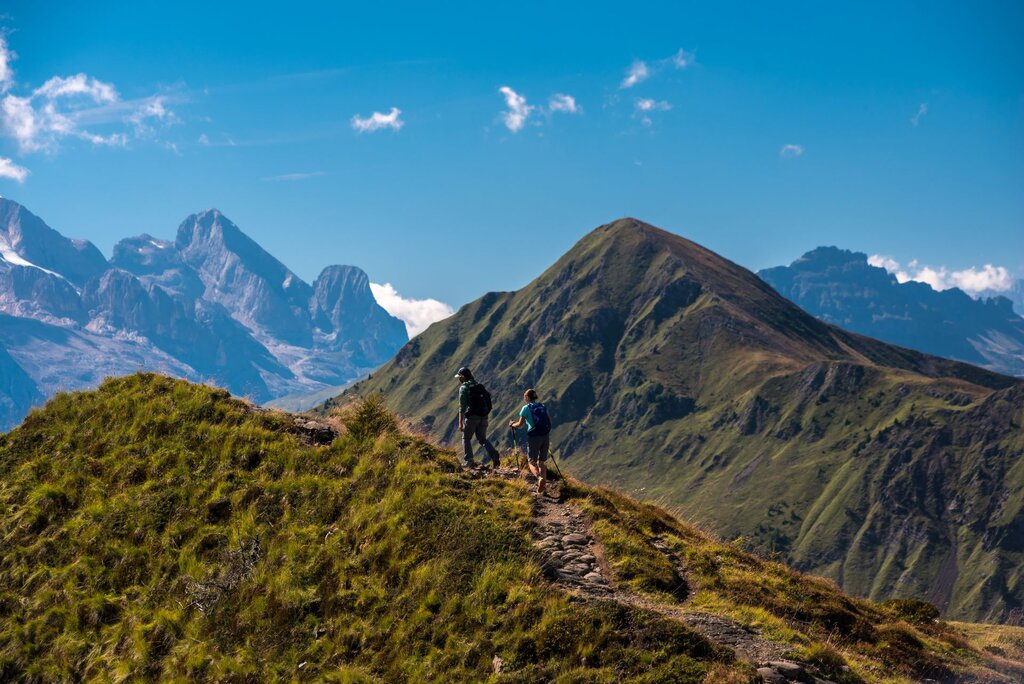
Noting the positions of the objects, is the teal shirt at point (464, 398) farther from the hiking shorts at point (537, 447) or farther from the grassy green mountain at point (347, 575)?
the hiking shorts at point (537, 447)

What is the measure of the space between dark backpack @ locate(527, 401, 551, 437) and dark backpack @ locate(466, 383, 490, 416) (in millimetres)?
1771

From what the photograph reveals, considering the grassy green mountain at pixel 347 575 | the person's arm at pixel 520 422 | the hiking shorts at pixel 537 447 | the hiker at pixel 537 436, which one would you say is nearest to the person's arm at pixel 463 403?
the grassy green mountain at pixel 347 575

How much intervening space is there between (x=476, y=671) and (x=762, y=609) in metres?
8.18

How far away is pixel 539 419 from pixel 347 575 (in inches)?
341

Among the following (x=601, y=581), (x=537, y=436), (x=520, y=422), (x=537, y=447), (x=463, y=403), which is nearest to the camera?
(x=601, y=581)

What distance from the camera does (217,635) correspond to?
17.3 m

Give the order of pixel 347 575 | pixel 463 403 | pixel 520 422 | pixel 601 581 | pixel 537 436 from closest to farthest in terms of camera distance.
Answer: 1. pixel 347 575
2. pixel 601 581
3. pixel 537 436
4. pixel 463 403
5. pixel 520 422

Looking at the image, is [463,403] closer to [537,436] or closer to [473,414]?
[473,414]

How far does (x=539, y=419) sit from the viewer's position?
81.0 ft

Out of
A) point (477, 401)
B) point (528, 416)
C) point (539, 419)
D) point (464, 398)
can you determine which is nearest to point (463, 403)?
point (464, 398)

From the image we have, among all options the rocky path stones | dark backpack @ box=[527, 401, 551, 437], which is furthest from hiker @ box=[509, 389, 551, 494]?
the rocky path stones

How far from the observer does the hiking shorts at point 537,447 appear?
24.2 meters

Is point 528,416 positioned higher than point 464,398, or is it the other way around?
point 464,398

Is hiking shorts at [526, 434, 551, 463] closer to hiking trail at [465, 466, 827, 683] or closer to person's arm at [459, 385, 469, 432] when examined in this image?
hiking trail at [465, 466, 827, 683]
